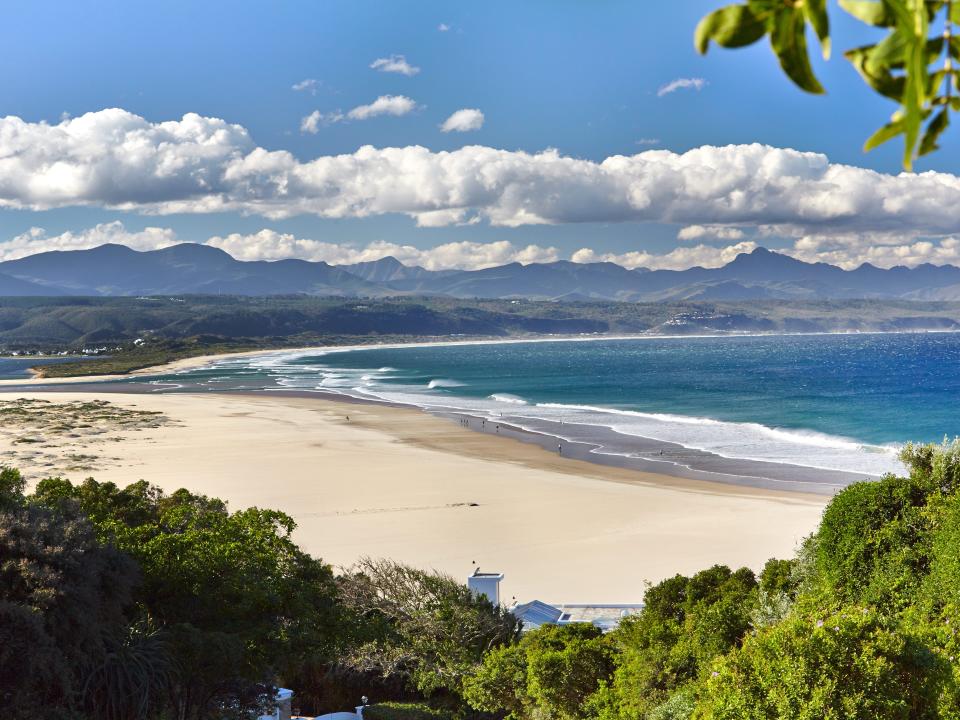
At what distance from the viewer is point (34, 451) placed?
44438 mm

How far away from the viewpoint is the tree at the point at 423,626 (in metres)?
14.7

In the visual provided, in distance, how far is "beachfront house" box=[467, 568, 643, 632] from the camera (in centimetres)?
1598

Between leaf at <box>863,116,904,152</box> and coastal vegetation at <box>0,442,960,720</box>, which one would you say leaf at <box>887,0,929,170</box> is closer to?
leaf at <box>863,116,904,152</box>

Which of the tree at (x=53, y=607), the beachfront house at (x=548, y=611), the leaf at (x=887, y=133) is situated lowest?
the beachfront house at (x=548, y=611)

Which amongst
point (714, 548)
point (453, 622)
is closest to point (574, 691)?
point (453, 622)

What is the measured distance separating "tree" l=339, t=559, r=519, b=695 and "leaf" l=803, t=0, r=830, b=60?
13.8m

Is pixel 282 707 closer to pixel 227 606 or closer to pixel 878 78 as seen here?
pixel 227 606

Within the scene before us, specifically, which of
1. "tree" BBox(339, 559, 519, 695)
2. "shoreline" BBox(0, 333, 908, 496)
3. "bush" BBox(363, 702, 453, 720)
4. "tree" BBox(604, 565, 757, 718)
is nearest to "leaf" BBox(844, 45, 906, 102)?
"tree" BBox(604, 565, 757, 718)

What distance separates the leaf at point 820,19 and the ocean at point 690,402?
1418 inches

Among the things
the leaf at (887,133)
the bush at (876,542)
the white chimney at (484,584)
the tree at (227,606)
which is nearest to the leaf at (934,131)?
the leaf at (887,133)

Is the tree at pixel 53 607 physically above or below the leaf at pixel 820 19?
below

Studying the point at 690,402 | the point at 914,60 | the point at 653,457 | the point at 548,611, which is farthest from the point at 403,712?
the point at 690,402

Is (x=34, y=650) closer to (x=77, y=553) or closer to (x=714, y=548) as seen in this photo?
(x=77, y=553)

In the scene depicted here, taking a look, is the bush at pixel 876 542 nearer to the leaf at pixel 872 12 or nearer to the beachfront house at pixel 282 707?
the beachfront house at pixel 282 707
